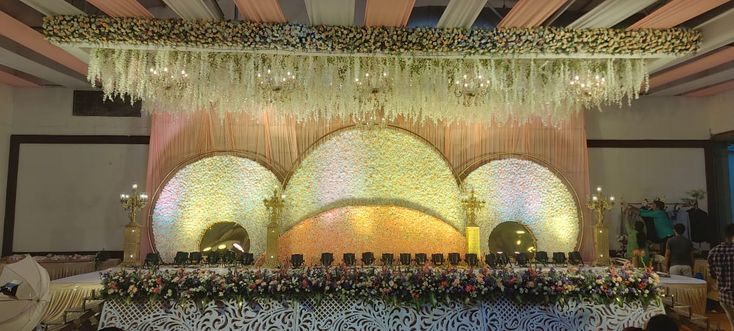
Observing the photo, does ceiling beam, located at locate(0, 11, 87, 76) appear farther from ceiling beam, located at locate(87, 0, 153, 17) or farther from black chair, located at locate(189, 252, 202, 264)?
black chair, located at locate(189, 252, 202, 264)

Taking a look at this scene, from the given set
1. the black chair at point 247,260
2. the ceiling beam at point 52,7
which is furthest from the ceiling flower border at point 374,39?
the black chair at point 247,260

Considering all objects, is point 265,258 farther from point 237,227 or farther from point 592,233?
point 592,233

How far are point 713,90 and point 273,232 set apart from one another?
7906 millimetres

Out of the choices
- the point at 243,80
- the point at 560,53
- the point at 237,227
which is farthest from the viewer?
the point at 237,227

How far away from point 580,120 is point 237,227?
6.16 meters

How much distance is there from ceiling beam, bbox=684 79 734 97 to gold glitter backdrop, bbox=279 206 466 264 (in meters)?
5.03

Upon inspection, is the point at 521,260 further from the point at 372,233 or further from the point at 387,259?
the point at 372,233

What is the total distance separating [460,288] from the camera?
4.71 m

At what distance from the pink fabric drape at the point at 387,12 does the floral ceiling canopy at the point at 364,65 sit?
12 cm

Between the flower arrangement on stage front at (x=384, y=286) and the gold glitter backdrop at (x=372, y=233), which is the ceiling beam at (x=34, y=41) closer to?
the flower arrangement on stage front at (x=384, y=286)

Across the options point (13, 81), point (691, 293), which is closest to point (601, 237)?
point (691, 293)

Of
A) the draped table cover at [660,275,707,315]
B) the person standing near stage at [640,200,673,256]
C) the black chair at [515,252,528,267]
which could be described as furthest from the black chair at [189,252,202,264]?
the person standing near stage at [640,200,673,256]

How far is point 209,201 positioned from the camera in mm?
7477

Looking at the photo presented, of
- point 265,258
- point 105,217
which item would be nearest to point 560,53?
point 265,258
